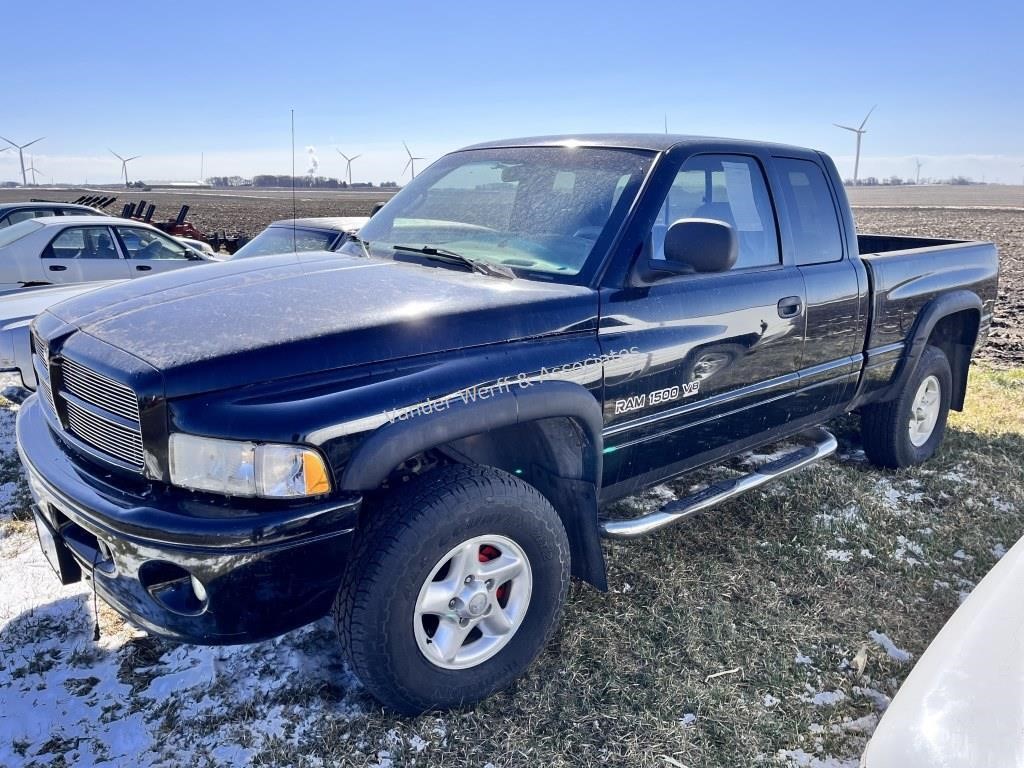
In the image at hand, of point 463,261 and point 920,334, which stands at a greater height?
point 463,261

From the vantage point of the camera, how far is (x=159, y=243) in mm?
9141

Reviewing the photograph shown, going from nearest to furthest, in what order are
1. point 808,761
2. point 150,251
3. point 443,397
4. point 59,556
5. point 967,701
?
point 967,701 → point 443,397 → point 808,761 → point 59,556 → point 150,251

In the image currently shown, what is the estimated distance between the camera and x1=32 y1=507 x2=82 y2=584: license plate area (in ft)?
8.57

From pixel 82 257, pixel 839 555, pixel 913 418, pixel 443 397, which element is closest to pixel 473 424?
pixel 443 397

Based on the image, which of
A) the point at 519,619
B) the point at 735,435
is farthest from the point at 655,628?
the point at 735,435

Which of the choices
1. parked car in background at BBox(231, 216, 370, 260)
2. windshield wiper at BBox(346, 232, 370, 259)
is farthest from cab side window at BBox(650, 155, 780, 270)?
parked car in background at BBox(231, 216, 370, 260)

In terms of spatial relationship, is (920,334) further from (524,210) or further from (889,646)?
(524,210)

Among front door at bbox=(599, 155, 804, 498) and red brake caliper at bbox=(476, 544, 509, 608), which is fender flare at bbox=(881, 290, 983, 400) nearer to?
front door at bbox=(599, 155, 804, 498)

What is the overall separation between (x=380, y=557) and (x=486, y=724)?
75 cm

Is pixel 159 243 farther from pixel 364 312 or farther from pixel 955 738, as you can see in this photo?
pixel 955 738

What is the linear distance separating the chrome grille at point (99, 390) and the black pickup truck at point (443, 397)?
1 cm

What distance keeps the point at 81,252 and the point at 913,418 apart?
27.4 feet

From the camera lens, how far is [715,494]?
3447 mm

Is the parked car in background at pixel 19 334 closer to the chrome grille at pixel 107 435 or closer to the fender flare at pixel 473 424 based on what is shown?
the chrome grille at pixel 107 435
